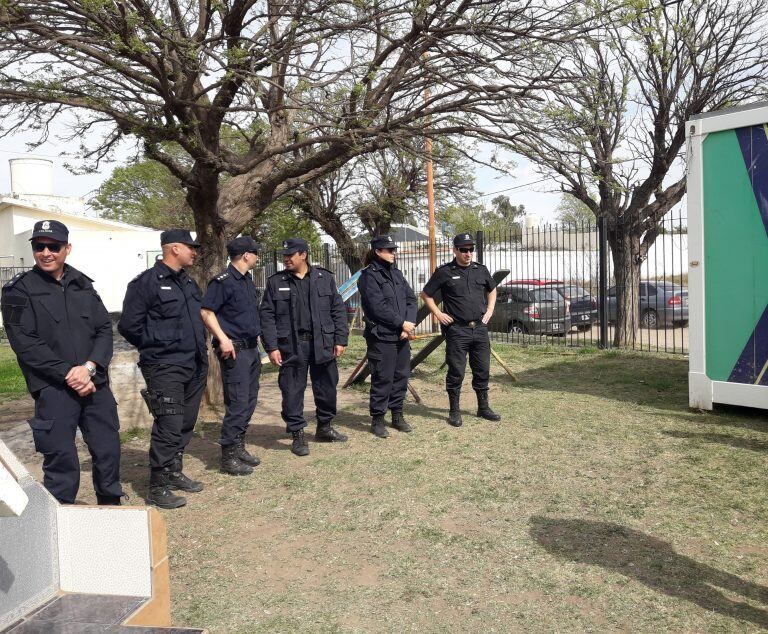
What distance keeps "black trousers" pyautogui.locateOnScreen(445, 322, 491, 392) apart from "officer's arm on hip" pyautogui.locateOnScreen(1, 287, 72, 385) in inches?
151

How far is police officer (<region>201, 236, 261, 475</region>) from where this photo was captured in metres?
5.56

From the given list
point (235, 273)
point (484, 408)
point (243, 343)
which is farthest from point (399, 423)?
point (235, 273)

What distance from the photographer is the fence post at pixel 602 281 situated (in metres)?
12.1

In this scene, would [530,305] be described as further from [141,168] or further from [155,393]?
[141,168]

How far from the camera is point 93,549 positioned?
2252 mm

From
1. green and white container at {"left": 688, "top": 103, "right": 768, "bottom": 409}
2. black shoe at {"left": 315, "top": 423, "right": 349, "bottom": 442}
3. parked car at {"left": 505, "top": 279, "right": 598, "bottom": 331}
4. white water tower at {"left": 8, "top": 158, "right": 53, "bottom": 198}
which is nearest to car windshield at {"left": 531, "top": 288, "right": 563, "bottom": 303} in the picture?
parked car at {"left": 505, "top": 279, "right": 598, "bottom": 331}

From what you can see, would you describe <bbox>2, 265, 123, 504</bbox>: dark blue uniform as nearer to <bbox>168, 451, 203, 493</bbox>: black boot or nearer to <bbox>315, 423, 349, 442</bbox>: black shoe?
<bbox>168, 451, 203, 493</bbox>: black boot

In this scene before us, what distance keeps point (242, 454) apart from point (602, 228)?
28.4 ft

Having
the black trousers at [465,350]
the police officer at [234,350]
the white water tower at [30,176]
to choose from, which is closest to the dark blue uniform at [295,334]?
the police officer at [234,350]

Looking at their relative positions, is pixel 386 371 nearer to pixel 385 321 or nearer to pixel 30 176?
pixel 385 321

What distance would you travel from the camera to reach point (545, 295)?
50.1 ft

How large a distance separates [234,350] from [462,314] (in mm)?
2391

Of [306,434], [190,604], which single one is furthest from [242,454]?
[190,604]

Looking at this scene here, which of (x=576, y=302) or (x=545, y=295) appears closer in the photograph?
(x=545, y=295)
